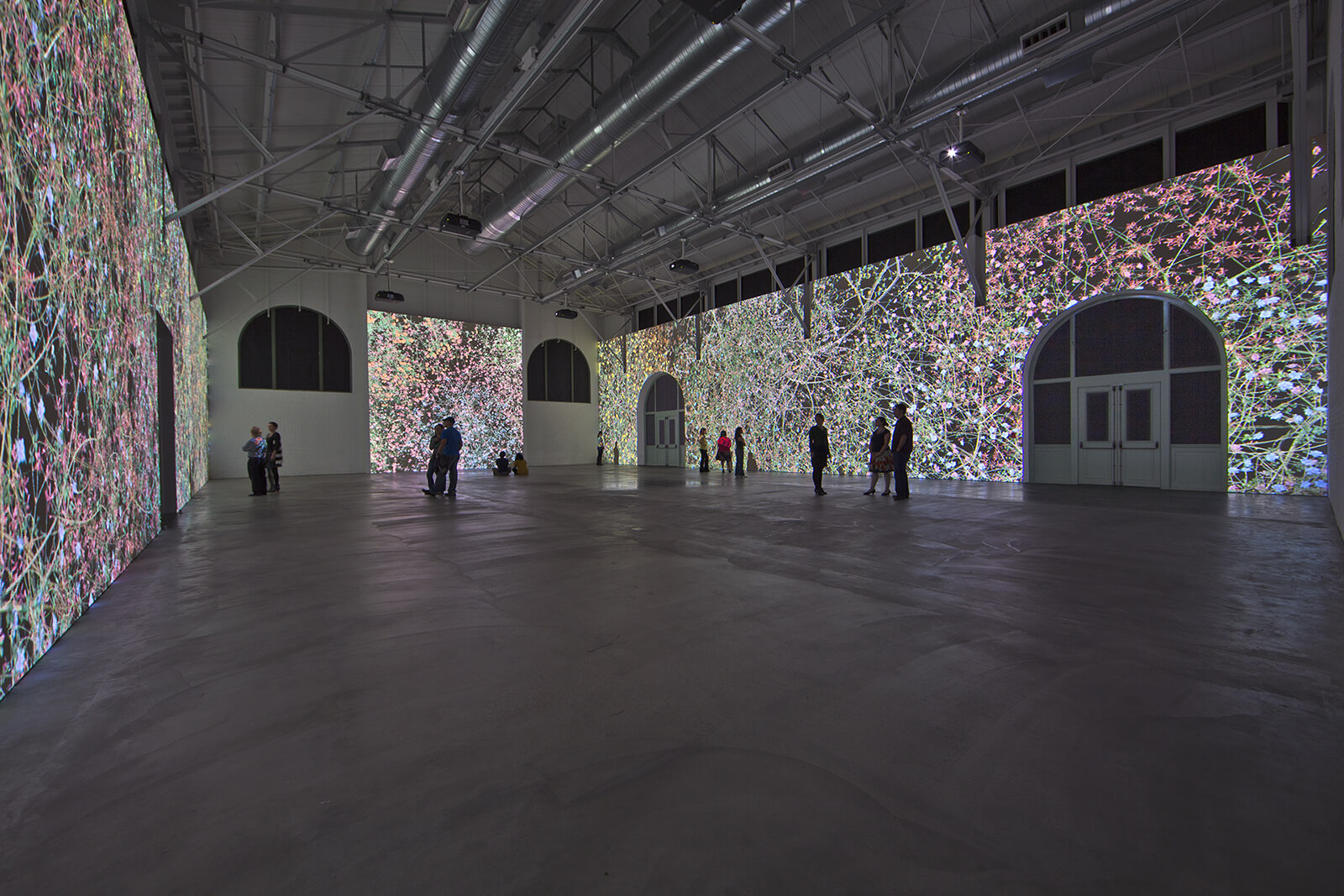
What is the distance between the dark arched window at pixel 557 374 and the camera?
21.1 meters

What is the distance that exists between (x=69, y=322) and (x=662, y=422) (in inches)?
698

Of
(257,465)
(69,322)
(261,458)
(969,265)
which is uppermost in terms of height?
(969,265)

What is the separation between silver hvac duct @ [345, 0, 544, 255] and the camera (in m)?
6.69

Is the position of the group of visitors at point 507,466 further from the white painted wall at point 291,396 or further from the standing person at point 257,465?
the standing person at point 257,465

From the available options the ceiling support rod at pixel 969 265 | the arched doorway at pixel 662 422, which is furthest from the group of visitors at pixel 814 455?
the arched doorway at pixel 662 422

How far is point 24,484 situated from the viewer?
96.7 inches

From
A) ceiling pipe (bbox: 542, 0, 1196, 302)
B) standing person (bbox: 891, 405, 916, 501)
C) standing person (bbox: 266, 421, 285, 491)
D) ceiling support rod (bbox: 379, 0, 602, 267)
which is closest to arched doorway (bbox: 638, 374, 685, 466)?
ceiling pipe (bbox: 542, 0, 1196, 302)

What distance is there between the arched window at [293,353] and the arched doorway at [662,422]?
9.38 m

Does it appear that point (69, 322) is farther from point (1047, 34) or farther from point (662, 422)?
point (662, 422)

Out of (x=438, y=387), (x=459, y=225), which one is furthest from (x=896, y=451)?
(x=438, y=387)

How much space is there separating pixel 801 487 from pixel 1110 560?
6852 millimetres

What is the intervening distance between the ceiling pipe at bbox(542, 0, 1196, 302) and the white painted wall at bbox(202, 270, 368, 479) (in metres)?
10.1

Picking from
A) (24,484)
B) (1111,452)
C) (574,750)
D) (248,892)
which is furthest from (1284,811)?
(1111,452)

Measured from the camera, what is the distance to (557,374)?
2178 cm
